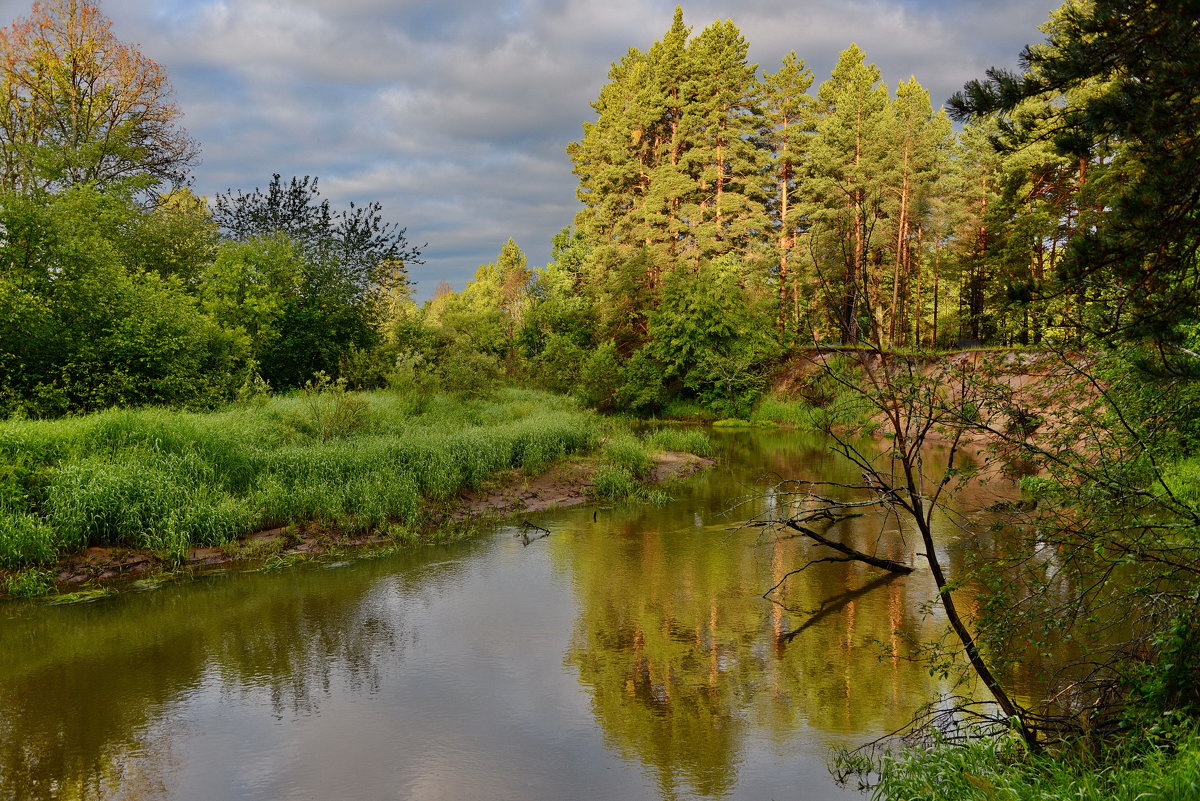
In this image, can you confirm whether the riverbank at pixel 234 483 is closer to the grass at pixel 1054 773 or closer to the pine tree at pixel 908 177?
the grass at pixel 1054 773

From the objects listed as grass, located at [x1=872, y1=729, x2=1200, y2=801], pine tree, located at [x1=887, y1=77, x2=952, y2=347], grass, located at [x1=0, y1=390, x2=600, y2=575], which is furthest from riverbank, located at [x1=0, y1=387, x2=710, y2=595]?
pine tree, located at [x1=887, y1=77, x2=952, y2=347]

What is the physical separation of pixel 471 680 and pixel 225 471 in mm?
7388

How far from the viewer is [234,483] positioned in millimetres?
13023

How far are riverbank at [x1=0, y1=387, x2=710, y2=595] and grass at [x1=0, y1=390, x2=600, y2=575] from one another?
0.07ft

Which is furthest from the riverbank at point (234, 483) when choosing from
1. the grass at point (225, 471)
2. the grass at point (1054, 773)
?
the grass at point (1054, 773)

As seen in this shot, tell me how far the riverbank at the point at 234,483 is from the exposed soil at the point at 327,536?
0.09 feet

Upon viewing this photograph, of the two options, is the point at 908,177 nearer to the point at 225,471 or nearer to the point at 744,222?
the point at 744,222

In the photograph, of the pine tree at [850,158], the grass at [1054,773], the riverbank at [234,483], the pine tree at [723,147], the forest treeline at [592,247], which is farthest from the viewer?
the pine tree at [723,147]

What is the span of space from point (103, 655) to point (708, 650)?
692 centimetres

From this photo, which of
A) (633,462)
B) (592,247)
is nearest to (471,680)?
(633,462)

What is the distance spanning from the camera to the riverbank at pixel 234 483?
10.9 metres

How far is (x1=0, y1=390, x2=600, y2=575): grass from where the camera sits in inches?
432

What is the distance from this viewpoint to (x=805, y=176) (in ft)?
124

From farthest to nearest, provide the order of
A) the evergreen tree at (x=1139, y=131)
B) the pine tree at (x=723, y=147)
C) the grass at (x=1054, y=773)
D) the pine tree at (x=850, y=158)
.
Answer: the pine tree at (x=723, y=147) → the pine tree at (x=850, y=158) → the evergreen tree at (x=1139, y=131) → the grass at (x=1054, y=773)
